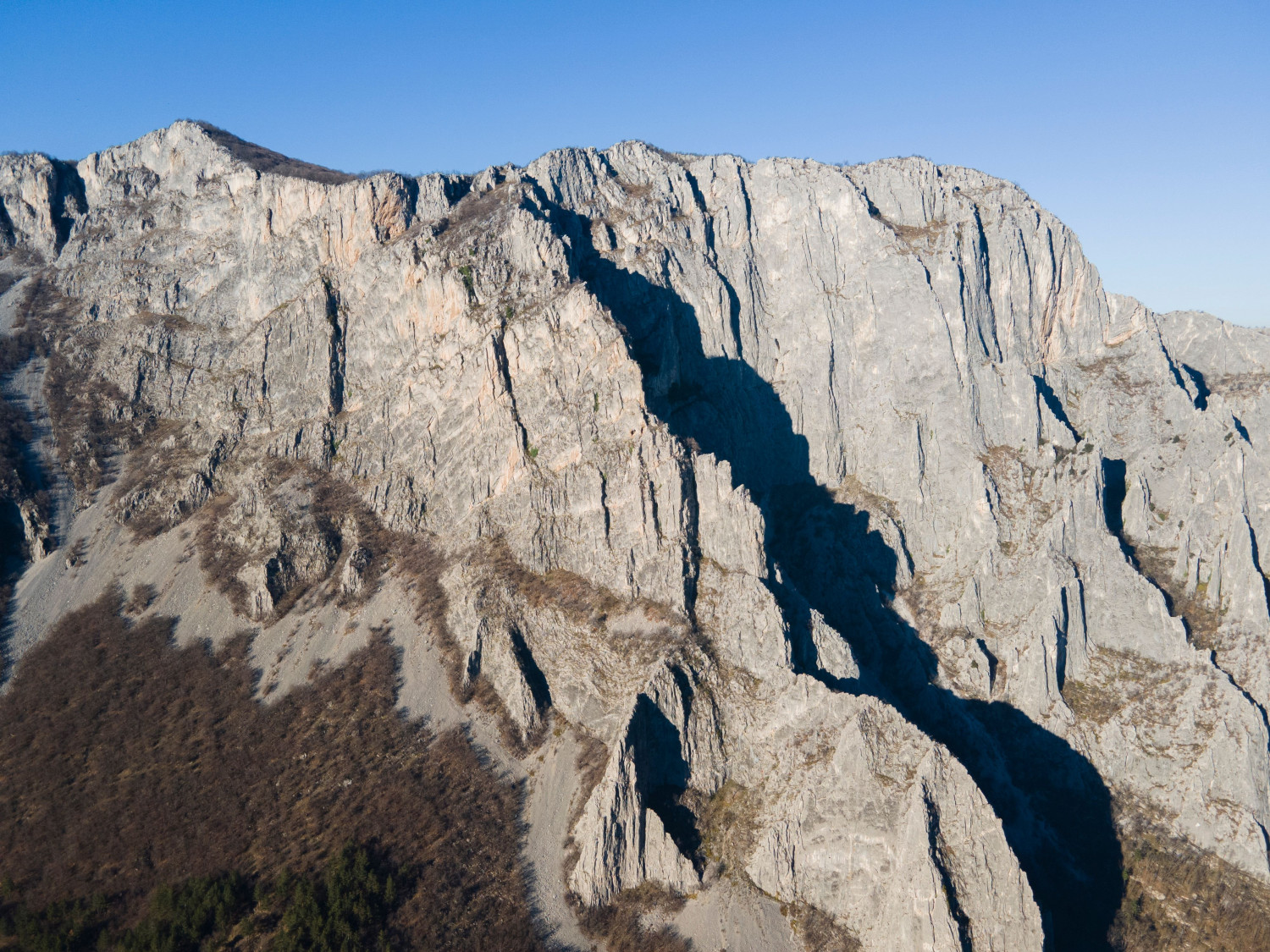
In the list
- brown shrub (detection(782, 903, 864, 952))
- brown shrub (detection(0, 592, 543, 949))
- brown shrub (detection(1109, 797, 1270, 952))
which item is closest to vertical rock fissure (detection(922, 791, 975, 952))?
brown shrub (detection(782, 903, 864, 952))


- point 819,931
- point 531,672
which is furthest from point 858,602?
point 819,931

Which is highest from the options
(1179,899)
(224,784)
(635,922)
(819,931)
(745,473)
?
(745,473)

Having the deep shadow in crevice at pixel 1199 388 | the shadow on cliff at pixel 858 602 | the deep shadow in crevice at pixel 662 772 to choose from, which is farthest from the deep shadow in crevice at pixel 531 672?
the deep shadow in crevice at pixel 1199 388

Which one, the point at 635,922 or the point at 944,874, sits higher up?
the point at 944,874

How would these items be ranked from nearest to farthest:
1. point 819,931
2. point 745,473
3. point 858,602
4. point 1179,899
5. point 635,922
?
point 819,931 → point 635,922 → point 1179,899 → point 858,602 → point 745,473

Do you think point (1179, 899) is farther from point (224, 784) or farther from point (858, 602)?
point (224, 784)
